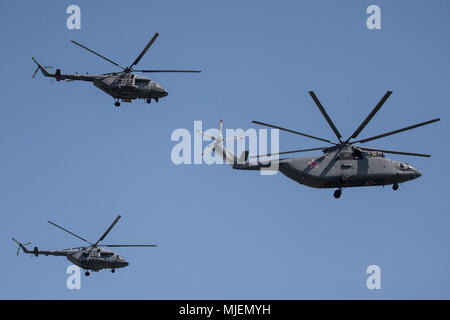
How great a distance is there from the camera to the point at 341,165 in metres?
66.1

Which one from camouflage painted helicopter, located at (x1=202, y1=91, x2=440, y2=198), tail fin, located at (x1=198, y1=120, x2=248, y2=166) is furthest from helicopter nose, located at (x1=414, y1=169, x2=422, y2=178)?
tail fin, located at (x1=198, y1=120, x2=248, y2=166)

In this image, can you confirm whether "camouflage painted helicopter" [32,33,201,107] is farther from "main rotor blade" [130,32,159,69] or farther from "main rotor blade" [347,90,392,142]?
"main rotor blade" [347,90,392,142]

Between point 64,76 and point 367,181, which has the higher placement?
point 64,76

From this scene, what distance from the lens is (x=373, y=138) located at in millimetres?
65062

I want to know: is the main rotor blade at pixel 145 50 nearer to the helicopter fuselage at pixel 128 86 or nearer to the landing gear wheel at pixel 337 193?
the helicopter fuselage at pixel 128 86

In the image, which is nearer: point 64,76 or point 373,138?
point 373,138

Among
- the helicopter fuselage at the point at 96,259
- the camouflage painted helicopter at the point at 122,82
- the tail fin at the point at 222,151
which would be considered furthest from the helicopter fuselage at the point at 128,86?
the helicopter fuselage at the point at 96,259

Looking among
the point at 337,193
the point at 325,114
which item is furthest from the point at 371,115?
the point at 337,193

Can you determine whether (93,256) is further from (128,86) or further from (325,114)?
(325,114)

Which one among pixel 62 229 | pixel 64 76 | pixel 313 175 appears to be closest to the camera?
pixel 313 175
